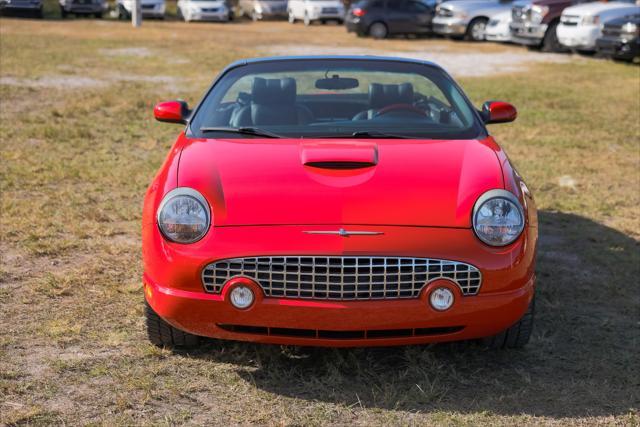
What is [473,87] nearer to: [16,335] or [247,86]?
[247,86]

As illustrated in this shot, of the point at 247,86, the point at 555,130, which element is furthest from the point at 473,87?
the point at 247,86

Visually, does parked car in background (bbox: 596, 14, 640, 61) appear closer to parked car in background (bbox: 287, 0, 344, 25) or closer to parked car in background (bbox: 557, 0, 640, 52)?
parked car in background (bbox: 557, 0, 640, 52)

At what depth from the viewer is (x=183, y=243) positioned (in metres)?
4.10

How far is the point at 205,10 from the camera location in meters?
37.0

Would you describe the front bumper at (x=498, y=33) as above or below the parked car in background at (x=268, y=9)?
above

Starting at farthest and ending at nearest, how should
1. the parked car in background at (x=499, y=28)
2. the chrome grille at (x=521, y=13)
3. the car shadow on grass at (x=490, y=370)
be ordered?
the parked car in background at (x=499, y=28)
the chrome grille at (x=521, y=13)
the car shadow on grass at (x=490, y=370)

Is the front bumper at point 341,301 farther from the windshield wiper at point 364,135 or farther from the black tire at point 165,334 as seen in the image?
the windshield wiper at point 364,135

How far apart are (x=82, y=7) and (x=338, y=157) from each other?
109ft

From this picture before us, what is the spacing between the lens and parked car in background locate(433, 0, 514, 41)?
26.9 m

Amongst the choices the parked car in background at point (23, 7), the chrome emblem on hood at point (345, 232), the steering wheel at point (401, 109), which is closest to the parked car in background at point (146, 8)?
the parked car in background at point (23, 7)

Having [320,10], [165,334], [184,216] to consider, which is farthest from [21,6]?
[184,216]

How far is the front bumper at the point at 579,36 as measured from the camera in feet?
67.0

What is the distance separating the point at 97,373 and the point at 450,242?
5.47ft

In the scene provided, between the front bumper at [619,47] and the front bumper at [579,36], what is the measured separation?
1548 mm
